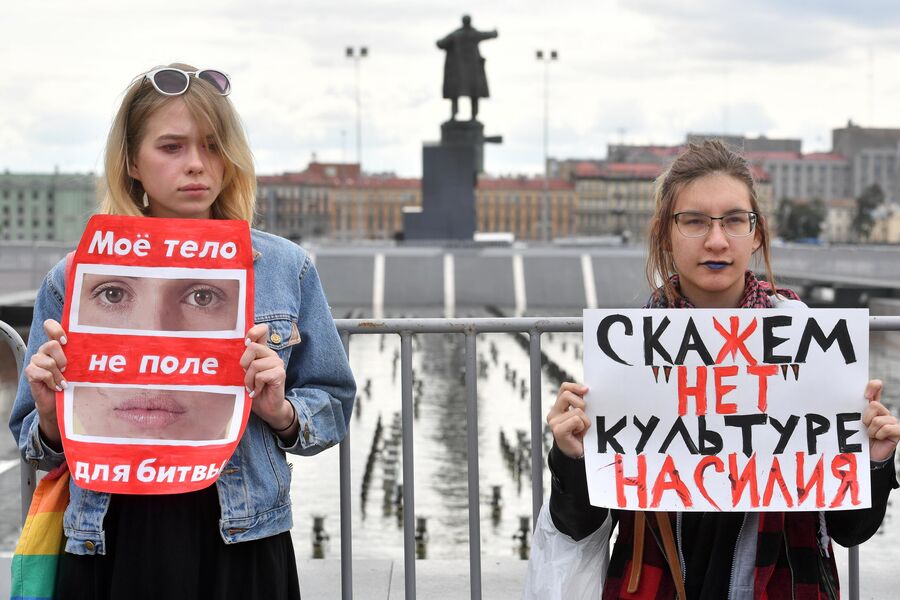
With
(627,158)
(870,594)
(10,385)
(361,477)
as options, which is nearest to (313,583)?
(870,594)

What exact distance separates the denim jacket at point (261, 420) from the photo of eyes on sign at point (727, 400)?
521 millimetres

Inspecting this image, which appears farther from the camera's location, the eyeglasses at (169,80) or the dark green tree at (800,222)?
the dark green tree at (800,222)

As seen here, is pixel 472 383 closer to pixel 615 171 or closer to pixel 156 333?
pixel 156 333

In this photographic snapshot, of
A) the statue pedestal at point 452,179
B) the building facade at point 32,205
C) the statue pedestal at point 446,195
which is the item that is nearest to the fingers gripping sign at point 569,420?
the statue pedestal at point 452,179

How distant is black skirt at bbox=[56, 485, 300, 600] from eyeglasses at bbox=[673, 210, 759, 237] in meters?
0.99

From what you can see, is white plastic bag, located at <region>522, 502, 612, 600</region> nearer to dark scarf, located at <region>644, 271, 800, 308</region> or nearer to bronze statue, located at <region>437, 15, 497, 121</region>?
dark scarf, located at <region>644, 271, 800, 308</region>

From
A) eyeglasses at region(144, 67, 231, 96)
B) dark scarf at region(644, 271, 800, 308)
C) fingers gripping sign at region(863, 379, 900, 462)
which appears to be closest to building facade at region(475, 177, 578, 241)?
dark scarf at region(644, 271, 800, 308)

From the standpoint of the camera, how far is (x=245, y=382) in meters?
2.21

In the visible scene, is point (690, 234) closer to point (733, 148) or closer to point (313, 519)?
point (733, 148)

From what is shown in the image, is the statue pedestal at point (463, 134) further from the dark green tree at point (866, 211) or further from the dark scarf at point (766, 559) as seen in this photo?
the dark green tree at point (866, 211)

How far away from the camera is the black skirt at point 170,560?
2.13 m

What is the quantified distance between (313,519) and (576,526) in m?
9.14

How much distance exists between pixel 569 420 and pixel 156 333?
2.63ft

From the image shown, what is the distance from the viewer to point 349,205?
422ft
